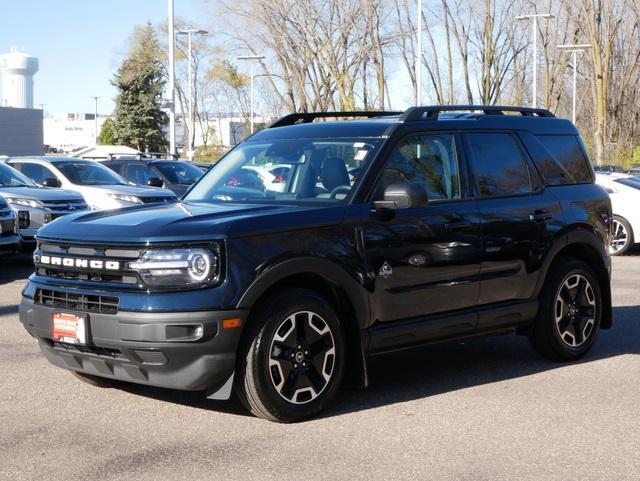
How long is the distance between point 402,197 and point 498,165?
1443 millimetres

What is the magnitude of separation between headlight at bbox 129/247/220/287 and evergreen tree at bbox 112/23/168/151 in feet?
230

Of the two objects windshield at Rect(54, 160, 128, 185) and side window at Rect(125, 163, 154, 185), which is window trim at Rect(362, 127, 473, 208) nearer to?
windshield at Rect(54, 160, 128, 185)

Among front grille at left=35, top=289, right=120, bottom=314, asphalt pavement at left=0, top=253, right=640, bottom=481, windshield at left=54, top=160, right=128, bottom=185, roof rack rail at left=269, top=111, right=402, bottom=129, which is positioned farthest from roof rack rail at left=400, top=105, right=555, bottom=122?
windshield at left=54, top=160, right=128, bottom=185

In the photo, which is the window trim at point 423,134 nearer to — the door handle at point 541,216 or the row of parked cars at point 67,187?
the door handle at point 541,216

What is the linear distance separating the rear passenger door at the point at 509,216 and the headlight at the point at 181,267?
2241 millimetres

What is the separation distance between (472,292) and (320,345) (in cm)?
140

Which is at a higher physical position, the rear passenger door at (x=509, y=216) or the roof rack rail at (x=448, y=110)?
the roof rack rail at (x=448, y=110)

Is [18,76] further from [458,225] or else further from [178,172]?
[458,225]

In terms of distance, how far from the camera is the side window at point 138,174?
893 inches

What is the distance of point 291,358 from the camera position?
244 inches

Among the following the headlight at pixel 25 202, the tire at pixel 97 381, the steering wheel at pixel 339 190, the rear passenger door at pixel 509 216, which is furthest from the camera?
the headlight at pixel 25 202

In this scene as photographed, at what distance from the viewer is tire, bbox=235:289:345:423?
6004 millimetres

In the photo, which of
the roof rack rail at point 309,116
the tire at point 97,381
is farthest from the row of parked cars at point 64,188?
the tire at point 97,381

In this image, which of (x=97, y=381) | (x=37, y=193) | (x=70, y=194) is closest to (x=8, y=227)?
(x=37, y=193)
